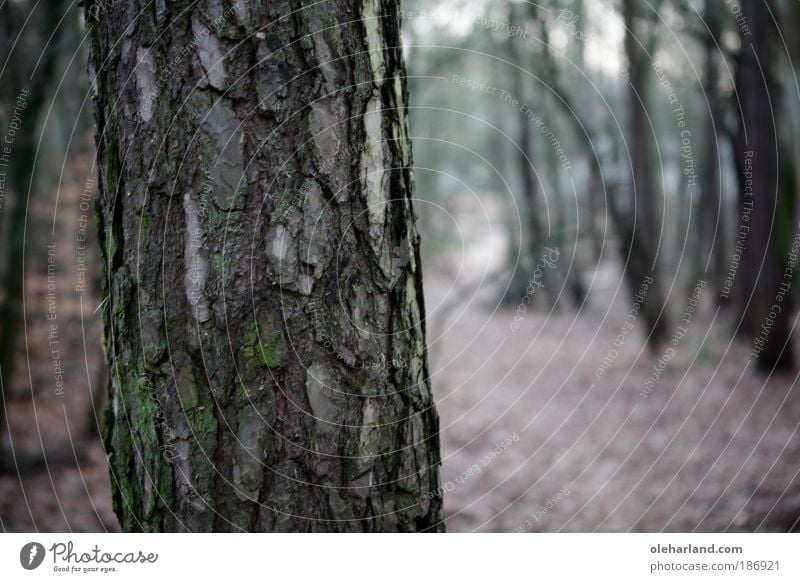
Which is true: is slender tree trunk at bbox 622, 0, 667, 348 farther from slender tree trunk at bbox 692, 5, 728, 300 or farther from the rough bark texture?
the rough bark texture

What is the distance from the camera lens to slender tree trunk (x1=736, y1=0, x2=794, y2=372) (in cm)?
645

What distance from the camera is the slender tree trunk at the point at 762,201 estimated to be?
6.45 meters

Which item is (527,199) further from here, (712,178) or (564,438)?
(564,438)

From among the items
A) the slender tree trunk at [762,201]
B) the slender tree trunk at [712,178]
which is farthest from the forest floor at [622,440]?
the slender tree trunk at [712,178]

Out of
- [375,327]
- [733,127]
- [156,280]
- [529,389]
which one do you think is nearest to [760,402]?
[529,389]

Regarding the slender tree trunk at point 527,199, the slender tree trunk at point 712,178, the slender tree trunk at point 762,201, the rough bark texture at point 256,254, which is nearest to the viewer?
the rough bark texture at point 256,254

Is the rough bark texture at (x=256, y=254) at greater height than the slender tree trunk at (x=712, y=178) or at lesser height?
lesser

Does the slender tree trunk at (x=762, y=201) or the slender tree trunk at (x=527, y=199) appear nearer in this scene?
the slender tree trunk at (x=762, y=201)

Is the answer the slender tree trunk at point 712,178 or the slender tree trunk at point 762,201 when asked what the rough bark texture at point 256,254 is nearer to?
the slender tree trunk at point 762,201
